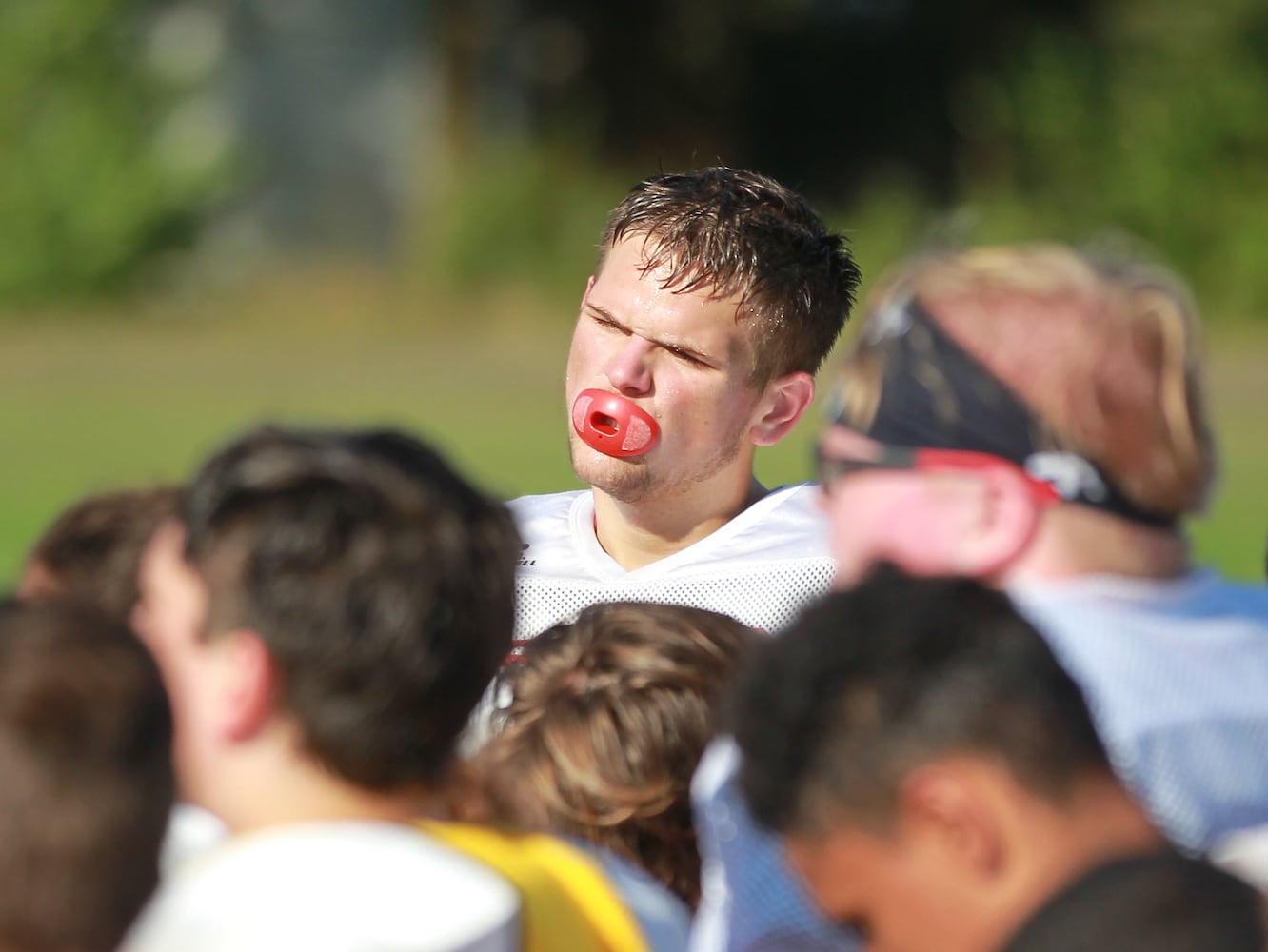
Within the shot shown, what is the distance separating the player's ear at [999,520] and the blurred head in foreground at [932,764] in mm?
202

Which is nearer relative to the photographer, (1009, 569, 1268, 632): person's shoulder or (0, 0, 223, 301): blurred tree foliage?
(1009, 569, 1268, 632): person's shoulder

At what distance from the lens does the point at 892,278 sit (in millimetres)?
2225

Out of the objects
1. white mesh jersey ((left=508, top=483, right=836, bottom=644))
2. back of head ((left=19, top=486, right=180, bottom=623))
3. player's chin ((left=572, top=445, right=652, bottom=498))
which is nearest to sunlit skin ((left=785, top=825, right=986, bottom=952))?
back of head ((left=19, top=486, right=180, bottom=623))

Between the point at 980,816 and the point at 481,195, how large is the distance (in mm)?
20403

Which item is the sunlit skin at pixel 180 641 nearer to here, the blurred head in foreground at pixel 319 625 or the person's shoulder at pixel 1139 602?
the blurred head in foreground at pixel 319 625

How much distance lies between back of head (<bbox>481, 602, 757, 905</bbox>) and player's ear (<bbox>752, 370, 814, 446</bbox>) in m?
1.17

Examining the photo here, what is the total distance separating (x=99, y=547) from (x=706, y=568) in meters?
1.39

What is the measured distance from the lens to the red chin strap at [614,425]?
349 cm

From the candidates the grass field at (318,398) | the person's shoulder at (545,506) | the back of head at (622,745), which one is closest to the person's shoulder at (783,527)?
the person's shoulder at (545,506)

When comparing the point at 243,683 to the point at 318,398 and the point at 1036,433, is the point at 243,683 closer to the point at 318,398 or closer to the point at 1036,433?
the point at 1036,433

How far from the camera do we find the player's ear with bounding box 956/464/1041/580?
2018mm

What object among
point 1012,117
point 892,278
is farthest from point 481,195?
point 892,278

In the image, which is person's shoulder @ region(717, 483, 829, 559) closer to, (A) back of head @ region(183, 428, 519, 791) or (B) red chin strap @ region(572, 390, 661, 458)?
(B) red chin strap @ region(572, 390, 661, 458)

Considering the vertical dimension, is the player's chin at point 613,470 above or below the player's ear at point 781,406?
below
